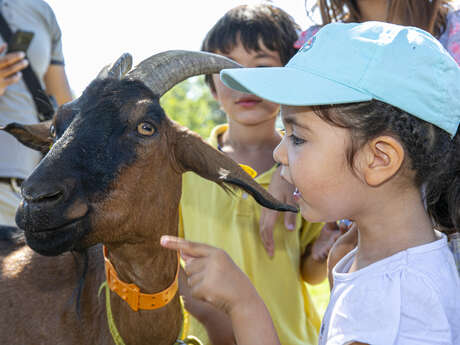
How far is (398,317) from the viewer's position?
1448 millimetres

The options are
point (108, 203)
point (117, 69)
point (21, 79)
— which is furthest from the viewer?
point (21, 79)

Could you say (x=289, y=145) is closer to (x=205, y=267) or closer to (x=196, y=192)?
(x=205, y=267)

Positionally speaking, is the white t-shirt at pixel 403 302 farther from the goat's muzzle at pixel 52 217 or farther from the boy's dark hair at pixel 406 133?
the goat's muzzle at pixel 52 217

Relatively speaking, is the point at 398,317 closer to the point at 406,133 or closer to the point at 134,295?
the point at 406,133

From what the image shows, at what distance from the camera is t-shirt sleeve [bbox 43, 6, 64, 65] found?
3764 millimetres

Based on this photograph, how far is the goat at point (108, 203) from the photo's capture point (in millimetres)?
1882

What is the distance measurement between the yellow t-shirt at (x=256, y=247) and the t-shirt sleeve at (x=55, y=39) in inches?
66.2

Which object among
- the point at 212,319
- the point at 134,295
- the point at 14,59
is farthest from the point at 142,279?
the point at 14,59

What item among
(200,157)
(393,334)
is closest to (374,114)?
(393,334)

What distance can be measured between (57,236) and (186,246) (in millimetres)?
547

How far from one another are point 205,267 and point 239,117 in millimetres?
1922

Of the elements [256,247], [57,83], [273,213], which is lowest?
[256,247]

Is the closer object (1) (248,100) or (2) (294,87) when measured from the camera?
(2) (294,87)

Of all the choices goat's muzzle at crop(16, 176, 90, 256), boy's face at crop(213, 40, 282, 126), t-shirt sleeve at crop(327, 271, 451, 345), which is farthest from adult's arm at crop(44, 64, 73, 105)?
Answer: t-shirt sleeve at crop(327, 271, 451, 345)
